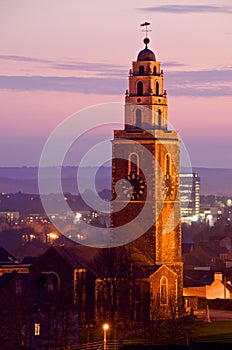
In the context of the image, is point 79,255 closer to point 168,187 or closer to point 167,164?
point 168,187

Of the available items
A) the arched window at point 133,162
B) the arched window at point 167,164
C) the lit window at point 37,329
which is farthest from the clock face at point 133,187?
the lit window at point 37,329

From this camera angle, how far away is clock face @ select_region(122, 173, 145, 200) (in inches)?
4144

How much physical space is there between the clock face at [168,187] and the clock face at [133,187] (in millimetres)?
1664

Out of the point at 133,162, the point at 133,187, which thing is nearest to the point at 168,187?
the point at 133,187

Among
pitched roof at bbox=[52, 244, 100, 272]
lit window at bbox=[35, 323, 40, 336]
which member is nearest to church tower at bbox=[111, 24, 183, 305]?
pitched roof at bbox=[52, 244, 100, 272]

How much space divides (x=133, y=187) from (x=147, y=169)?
4.80ft

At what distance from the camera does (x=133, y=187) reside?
346 feet

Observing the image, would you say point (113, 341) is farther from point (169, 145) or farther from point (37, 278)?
point (169, 145)

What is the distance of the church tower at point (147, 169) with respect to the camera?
104 m

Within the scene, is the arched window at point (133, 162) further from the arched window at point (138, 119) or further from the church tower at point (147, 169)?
the arched window at point (138, 119)

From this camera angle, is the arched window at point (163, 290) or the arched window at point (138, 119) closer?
the arched window at point (163, 290)

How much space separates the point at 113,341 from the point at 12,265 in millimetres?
41543

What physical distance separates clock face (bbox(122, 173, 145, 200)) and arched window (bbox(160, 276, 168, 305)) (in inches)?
219

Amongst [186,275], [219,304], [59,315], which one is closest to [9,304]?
[59,315]
